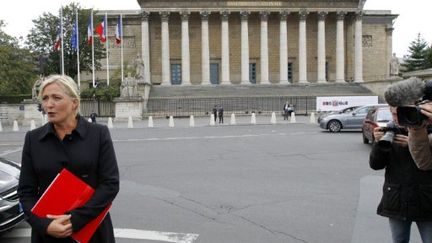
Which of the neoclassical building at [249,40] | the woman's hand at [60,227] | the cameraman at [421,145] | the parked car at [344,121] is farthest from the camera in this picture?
the neoclassical building at [249,40]

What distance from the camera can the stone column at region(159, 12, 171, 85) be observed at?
57.3 metres

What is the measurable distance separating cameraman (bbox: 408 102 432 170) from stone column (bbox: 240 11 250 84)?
54401 millimetres

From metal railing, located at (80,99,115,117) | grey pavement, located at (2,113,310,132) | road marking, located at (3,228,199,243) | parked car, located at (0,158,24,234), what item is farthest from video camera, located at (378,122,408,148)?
metal railing, located at (80,99,115,117)

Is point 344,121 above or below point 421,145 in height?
below

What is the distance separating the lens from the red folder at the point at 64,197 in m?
3.13

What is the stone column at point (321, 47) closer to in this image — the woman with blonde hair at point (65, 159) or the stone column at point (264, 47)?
the stone column at point (264, 47)

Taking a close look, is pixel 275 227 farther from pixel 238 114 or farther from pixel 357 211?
pixel 238 114

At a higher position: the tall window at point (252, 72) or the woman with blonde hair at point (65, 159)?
the tall window at point (252, 72)

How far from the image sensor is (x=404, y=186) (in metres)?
3.90

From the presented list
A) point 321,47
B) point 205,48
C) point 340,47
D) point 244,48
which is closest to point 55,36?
point 205,48

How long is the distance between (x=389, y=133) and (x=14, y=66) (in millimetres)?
55990

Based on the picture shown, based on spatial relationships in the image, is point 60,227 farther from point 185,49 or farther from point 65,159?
point 185,49

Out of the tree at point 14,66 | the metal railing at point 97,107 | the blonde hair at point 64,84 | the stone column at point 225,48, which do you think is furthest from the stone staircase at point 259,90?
the blonde hair at point 64,84

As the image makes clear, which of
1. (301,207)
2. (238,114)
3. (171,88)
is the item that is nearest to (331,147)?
(301,207)
